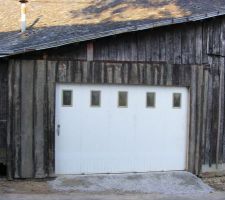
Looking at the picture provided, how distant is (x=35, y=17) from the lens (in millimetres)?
14398

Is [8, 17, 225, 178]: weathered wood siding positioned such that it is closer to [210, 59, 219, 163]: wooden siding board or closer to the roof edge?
[210, 59, 219, 163]: wooden siding board

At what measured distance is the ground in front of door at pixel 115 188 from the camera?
33.9 feet

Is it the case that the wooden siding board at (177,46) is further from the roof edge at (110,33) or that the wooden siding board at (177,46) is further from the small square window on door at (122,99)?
the small square window on door at (122,99)

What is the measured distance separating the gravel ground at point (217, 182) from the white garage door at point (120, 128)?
0.71 meters

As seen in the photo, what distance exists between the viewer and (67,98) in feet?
38.6

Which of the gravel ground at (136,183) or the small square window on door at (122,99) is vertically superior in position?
the small square window on door at (122,99)

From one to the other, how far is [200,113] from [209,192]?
2247 millimetres

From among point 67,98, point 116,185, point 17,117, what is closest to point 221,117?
point 116,185

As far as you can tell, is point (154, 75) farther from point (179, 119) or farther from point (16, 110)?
point (16, 110)

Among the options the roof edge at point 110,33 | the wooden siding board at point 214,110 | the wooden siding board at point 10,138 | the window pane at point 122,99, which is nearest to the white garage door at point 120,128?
the window pane at point 122,99

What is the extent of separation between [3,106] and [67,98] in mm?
1502

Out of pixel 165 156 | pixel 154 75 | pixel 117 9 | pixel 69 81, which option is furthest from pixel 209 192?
pixel 117 9

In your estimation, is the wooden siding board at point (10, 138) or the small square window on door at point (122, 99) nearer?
the wooden siding board at point (10, 138)

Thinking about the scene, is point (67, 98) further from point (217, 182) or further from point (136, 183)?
point (217, 182)
